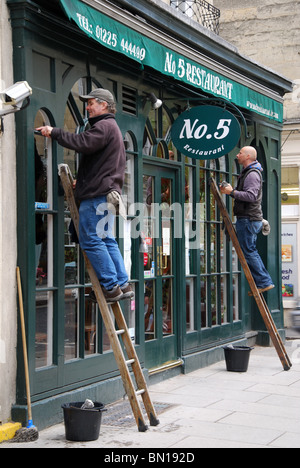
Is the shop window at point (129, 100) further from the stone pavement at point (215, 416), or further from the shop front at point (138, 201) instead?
the stone pavement at point (215, 416)

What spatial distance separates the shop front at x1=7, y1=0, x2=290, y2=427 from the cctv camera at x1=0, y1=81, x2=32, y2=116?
439 millimetres

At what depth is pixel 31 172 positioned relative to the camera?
249 inches

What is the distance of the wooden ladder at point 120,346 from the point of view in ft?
20.0

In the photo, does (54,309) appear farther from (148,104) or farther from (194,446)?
(148,104)

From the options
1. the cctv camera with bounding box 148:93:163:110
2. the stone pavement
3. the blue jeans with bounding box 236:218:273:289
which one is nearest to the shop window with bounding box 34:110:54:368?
the stone pavement

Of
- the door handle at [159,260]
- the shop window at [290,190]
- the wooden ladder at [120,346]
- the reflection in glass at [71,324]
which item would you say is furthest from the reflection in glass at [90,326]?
the shop window at [290,190]

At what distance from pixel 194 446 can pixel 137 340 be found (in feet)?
8.34

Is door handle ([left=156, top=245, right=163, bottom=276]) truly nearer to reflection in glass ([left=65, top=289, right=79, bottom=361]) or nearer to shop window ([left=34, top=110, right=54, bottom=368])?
reflection in glass ([left=65, top=289, right=79, bottom=361])

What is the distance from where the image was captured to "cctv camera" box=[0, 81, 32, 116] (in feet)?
18.9

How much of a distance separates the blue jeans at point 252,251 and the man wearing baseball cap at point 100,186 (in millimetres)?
3557

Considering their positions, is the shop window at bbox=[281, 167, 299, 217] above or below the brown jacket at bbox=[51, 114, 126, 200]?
above

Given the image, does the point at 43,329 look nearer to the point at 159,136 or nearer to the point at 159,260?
the point at 159,260

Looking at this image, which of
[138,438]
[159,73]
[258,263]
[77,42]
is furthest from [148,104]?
[138,438]

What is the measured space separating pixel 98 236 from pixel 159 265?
283 cm
